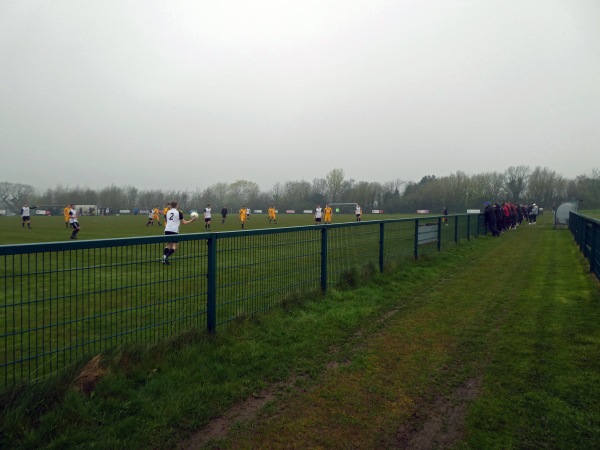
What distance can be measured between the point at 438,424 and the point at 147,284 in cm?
280

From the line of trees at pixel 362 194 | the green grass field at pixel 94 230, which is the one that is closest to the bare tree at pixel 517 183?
the line of trees at pixel 362 194

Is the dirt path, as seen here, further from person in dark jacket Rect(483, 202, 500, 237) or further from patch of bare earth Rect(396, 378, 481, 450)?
person in dark jacket Rect(483, 202, 500, 237)

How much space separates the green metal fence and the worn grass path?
1.46 meters

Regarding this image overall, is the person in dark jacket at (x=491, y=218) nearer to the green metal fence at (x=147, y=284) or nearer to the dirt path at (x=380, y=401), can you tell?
the green metal fence at (x=147, y=284)

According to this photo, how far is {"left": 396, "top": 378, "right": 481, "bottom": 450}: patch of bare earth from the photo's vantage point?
8.97ft

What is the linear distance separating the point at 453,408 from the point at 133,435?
2.28 metres

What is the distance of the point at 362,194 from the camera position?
96.1 m

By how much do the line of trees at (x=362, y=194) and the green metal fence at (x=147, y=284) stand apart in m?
65.6

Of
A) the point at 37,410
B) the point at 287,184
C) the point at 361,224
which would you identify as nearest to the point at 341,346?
the point at 37,410

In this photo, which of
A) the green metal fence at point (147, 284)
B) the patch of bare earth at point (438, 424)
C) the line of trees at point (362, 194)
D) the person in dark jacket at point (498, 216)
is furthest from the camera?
the line of trees at point (362, 194)

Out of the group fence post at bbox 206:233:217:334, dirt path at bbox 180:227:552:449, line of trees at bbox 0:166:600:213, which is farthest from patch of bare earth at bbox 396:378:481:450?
line of trees at bbox 0:166:600:213

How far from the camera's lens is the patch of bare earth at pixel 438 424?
8.97 ft

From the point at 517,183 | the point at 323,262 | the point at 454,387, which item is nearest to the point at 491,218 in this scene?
the point at 323,262

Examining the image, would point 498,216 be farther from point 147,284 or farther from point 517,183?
point 517,183
